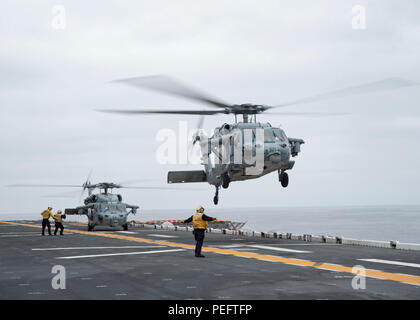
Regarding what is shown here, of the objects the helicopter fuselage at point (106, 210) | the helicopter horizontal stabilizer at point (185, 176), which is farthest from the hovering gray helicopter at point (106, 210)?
the helicopter horizontal stabilizer at point (185, 176)

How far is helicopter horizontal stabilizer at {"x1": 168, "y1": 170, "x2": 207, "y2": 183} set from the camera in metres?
30.0

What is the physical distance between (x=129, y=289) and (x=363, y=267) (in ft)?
26.0

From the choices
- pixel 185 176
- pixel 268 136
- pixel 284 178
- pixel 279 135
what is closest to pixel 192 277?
pixel 268 136

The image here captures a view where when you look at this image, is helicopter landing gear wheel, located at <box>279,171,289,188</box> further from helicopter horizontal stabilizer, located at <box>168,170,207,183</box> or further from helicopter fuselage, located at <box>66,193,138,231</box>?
helicopter fuselage, located at <box>66,193,138,231</box>

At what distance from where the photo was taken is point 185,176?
99.2ft

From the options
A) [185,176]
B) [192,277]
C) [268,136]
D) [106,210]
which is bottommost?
[192,277]

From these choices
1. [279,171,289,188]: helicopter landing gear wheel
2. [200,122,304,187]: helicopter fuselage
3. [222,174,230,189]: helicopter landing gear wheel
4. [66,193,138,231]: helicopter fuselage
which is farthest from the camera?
[66,193,138,231]: helicopter fuselage

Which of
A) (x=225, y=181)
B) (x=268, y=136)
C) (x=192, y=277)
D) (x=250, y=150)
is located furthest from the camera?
(x=225, y=181)

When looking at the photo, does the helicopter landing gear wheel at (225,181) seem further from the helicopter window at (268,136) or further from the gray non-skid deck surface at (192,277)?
the gray non-skid deck surface at (192,277)

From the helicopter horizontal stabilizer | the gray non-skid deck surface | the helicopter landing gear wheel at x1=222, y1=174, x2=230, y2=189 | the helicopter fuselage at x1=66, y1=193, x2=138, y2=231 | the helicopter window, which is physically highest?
the helicopter window

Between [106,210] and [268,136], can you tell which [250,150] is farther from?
[106,210]

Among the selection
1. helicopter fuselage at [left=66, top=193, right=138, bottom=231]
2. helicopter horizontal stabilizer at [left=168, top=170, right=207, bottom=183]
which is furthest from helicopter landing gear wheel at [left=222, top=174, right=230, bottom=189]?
helicopter fuselage at [left=66, top=193, right=138, bottom=231]
